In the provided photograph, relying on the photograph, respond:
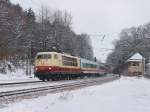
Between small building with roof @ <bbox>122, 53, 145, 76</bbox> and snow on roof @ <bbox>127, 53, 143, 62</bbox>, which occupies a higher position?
snow on roof @ <bbox>127, 53, 143, 62</bbox>

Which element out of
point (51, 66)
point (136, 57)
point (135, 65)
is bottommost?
point (51, 66)

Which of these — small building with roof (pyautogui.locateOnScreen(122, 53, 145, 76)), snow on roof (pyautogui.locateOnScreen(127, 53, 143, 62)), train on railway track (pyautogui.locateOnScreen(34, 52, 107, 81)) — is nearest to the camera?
Answer: train on railway track (pyautogui.locateOnScreen(34, 52, 107, 81))

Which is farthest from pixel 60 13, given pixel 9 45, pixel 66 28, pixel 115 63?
pixel 115 63

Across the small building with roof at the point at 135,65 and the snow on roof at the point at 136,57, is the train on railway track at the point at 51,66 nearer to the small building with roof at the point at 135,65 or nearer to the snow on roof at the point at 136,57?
the small building with roof at the point at 135,65

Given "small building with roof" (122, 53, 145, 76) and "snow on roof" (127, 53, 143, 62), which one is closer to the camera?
"small building with roof" (122, 53, 145, 76)

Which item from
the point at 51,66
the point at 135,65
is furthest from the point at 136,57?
the point at 51,66

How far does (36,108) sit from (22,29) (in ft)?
181

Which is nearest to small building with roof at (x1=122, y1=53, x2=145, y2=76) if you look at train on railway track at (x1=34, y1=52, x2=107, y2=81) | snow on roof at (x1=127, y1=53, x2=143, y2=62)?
snow on roof at (x1=127, y1=53, x2=143, y2=62)

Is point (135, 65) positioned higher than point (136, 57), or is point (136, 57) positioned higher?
point (136, 57)

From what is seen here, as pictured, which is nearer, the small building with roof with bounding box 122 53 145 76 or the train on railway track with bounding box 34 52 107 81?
the train on railway track with bounding box 34 52 107 81

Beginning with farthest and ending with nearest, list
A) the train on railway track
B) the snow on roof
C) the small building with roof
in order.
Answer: the snow on roof
the small building with roof
the train on railway track

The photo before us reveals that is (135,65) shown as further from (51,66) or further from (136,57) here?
(51,66)

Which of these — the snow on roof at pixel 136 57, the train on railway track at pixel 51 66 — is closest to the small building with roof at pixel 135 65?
the snow on roof at pixel 136 57

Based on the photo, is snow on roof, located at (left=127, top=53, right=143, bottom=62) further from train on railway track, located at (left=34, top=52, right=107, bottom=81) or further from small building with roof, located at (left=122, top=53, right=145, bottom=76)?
train on railway track, located at (left=34, top=52, right=107, bottom=81)
